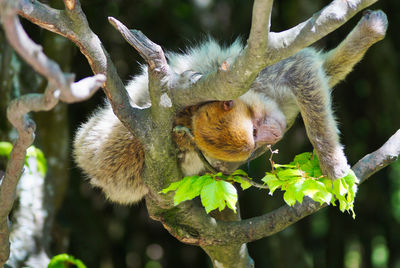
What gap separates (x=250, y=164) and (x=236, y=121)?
3322 mm

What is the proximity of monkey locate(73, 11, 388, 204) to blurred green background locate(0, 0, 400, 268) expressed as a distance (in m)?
1.48

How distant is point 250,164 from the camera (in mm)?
6938

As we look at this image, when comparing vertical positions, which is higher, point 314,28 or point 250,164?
point 314,28

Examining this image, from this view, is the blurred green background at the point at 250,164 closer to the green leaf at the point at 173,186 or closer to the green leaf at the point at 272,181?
the green leaf at the point at 173,186

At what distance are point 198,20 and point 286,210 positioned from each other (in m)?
4.60

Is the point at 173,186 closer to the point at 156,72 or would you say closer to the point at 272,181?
the point at 272,181

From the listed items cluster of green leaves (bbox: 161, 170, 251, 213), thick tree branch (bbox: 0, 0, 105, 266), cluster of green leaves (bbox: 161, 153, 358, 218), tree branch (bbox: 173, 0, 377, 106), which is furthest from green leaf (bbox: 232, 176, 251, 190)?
thick tree branch (bbox: 0, 0, 105, 266)

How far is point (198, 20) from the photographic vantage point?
756 cm

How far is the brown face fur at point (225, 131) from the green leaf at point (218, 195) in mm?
762

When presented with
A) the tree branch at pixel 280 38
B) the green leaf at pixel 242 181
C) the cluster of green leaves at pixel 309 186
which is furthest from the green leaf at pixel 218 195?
the tree branch at pixel 280 38

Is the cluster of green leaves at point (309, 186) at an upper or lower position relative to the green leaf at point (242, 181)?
lower

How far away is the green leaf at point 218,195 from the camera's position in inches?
110

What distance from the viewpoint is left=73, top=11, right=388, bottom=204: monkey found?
370cm

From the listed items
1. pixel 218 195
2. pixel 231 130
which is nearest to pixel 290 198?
pixel 218 195
